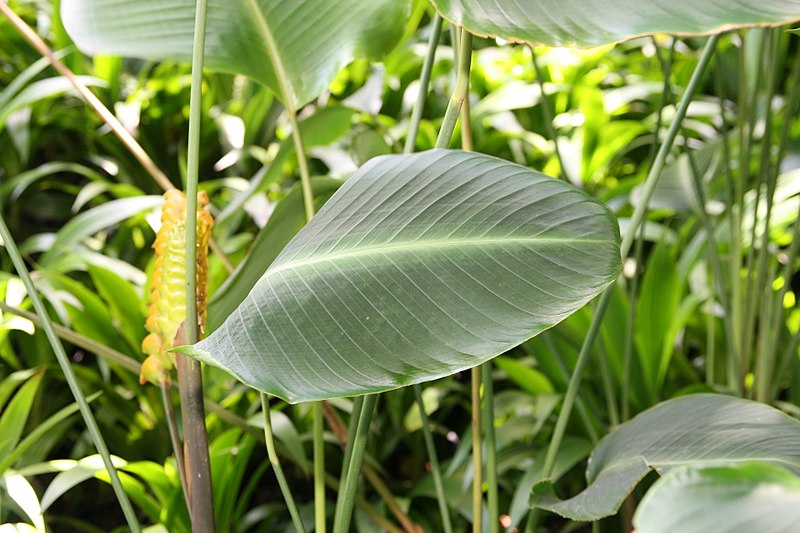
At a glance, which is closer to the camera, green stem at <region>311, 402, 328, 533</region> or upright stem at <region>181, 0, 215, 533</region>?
upright stem at <region>181, 0, 215, 533</region>

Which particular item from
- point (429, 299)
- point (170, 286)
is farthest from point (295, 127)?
point (429, 299)

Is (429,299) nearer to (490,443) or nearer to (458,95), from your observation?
(458,95)

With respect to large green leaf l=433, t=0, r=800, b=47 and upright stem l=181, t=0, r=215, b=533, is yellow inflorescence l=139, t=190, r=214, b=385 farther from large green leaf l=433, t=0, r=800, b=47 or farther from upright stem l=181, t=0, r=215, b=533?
large green leaf l=433, t=0, r=800, b=47

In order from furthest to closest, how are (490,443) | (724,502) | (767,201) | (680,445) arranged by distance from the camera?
(767,201) → (490,443) → (680,445) → (724,502)

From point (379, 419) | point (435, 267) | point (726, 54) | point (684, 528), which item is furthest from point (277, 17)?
point (726, 54)

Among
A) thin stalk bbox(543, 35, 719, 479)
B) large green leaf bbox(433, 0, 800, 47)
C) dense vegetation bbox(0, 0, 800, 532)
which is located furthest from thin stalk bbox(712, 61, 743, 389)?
large green leaf bbox(433, 0, 800, 47)

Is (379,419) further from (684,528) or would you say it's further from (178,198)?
(684,528)
